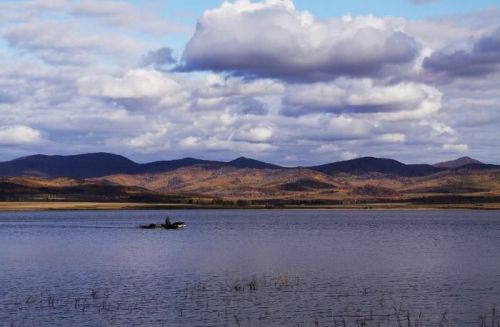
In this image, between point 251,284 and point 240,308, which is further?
point 251,284

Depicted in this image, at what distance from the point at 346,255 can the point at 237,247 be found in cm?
1773

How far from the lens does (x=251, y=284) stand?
5297cm

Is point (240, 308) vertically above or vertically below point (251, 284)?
below

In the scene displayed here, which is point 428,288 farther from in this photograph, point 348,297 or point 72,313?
point 72,313

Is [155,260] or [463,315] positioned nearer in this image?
[463,315]

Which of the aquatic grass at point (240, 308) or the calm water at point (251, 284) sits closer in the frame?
the aquatic grass at point (240, 308)

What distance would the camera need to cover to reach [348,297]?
48781 mm

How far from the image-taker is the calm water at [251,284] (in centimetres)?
4250

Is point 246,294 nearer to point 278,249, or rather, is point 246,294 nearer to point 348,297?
point 348,297

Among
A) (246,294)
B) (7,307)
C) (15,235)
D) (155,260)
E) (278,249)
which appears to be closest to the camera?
(7,307)

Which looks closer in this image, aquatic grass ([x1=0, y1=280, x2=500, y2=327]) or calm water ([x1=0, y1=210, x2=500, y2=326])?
aquatic grass ([x1=0, y1=280, x2=500, y2=327])

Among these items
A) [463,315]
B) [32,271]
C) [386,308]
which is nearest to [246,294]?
[386,308]

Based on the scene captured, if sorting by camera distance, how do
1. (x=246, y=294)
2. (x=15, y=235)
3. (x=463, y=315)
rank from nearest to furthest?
(x=463, y=315)
(x=246, y=294)
(x=15, y=235)

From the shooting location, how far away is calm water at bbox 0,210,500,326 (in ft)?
139
